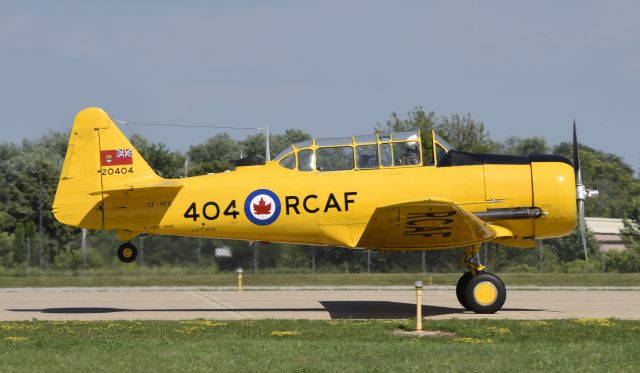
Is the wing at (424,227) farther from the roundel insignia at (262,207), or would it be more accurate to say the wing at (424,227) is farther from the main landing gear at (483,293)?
the roundel insignia at (262,207)

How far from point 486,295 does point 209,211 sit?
5.99m

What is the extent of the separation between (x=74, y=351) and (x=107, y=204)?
623 cm

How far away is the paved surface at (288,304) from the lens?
1928 cm

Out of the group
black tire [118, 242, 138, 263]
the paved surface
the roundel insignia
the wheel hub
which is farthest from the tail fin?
the wheel hub

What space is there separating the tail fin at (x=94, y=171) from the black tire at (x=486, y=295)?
683cm

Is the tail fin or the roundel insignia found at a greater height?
the tail fin

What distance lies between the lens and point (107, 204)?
19375 mm

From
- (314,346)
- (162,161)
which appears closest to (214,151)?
(162,161)

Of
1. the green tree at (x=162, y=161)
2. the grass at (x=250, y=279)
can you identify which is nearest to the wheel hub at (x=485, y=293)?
the grass at (x=250, y=279)

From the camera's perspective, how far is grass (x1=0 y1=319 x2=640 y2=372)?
12.3 metres

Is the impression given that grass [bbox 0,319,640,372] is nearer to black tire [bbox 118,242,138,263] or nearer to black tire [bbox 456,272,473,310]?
black tire [bbox 456,272,473,310]

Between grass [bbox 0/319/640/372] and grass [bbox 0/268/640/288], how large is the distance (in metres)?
14.1

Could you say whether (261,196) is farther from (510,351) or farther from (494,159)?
(510,351)

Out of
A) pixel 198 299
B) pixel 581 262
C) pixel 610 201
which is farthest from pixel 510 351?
pixel 610 201
